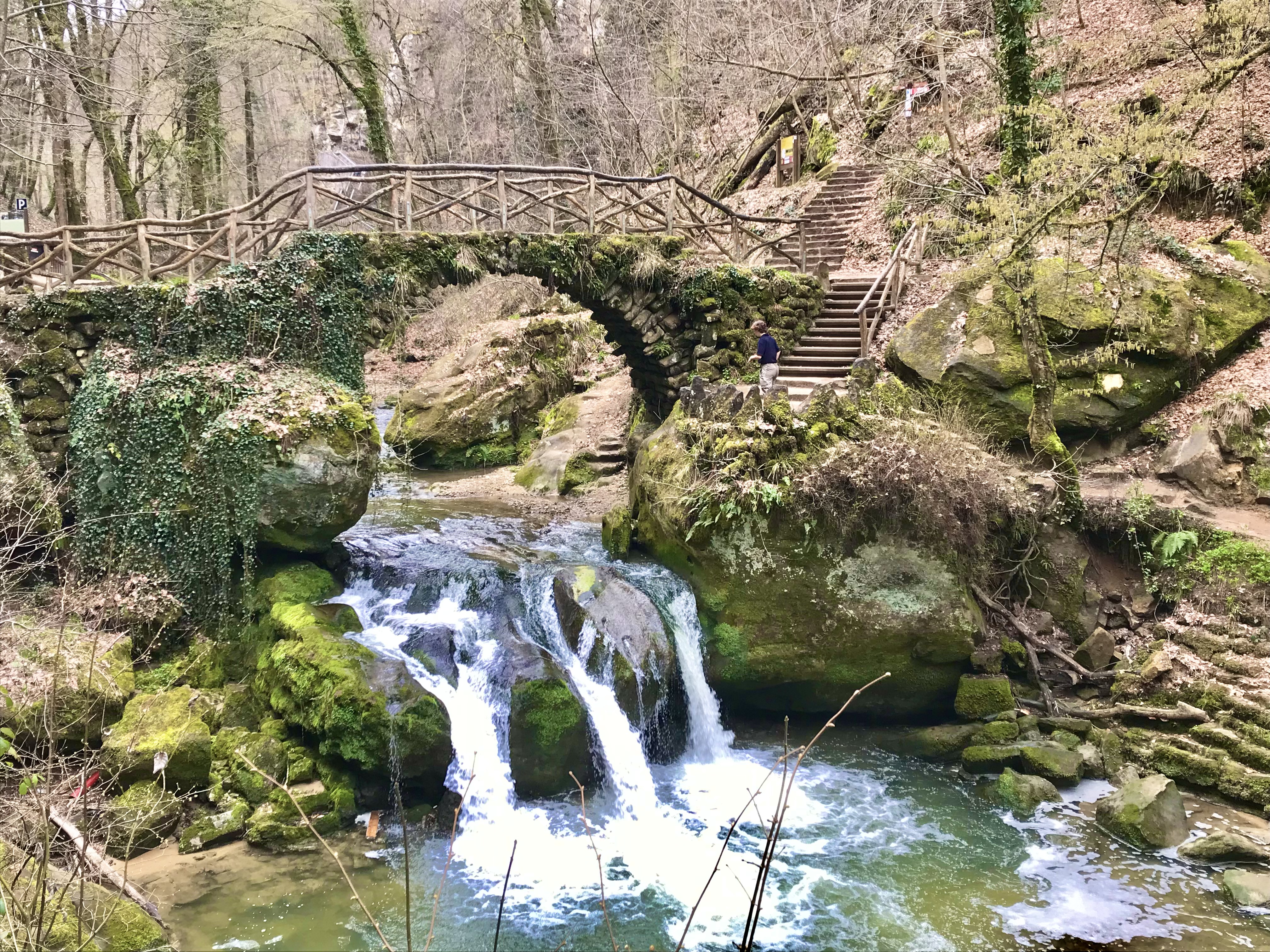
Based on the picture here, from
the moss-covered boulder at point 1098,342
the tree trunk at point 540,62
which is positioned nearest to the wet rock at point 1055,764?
the moss-covered boulder at point 1098,342

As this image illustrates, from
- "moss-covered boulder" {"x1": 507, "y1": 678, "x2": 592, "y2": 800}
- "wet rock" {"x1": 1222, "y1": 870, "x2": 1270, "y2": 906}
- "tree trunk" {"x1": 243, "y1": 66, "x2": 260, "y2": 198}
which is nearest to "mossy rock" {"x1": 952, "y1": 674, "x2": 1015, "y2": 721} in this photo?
"wet rock" {"x1": 1222, "y1": 870, "x2": 1270, "y2": 906}

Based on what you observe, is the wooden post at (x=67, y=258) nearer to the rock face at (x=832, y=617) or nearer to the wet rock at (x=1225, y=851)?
the rock face at (x=832, y=617)

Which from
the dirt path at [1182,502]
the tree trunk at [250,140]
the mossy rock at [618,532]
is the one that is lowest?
the mossy rock at [618,532]

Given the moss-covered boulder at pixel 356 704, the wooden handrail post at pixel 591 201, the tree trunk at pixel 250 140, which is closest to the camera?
the moss-covered boulder at pixel 356 704

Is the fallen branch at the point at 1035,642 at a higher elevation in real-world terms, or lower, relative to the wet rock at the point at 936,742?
higher

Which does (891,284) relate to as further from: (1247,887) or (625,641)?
(1247,887)

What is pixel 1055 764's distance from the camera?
8828 millimetres

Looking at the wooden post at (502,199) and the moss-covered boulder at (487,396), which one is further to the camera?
the moss-covered boulder at (487,396)

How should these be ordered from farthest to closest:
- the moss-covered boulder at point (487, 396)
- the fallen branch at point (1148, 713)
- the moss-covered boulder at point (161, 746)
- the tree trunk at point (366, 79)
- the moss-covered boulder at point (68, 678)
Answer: the tree trunk at point (366, 79), the moss-covered boulder at point (487, 396), the fallen branch at point (1148, 713), the moss-covered boulder at point (161, 746), the moss-covered boulder at point (68, 678)

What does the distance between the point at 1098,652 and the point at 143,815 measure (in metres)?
10.2

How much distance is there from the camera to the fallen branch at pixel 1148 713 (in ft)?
29.9

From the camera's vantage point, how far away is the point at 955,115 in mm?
19094

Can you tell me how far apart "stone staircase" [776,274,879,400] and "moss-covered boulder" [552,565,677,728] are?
15.7 ft

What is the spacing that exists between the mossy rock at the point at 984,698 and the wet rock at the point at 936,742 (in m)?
0.19
